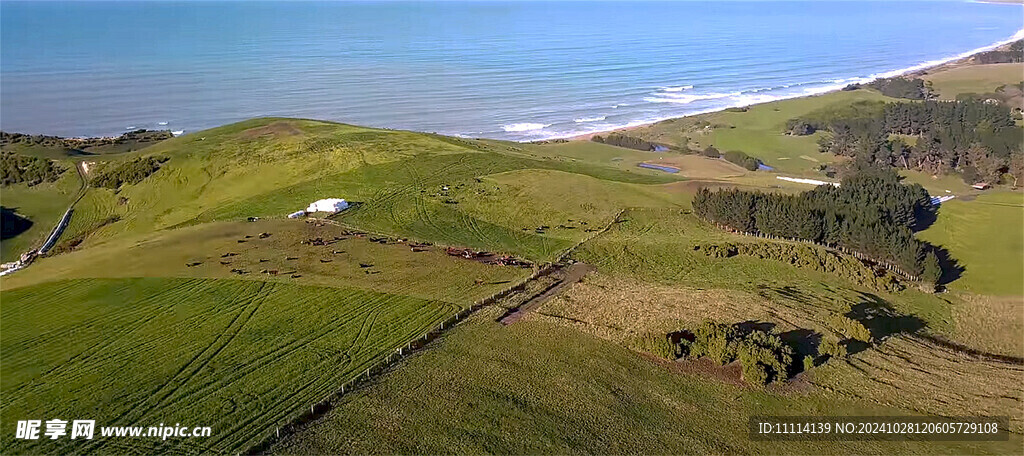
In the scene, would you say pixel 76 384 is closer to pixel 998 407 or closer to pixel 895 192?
pixel 998 407

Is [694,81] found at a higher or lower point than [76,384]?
higher

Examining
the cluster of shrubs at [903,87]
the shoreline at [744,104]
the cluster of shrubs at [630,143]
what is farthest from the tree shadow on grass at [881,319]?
the cluster of shrubs at [903,87]

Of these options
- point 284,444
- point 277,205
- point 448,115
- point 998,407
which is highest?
point 448,115

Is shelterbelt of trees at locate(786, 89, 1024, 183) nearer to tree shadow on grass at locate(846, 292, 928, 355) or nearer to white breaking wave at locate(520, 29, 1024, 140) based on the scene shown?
white breaking wave at locate(520, 29, 1024, 140)

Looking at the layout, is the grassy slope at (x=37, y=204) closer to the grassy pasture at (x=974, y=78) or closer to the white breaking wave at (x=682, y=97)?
the white breaking wave at (x=682, y=97)

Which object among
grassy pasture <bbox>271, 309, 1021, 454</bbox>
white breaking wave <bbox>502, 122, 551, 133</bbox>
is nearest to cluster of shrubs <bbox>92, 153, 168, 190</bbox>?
grassy pasture <bbox>271, 309, 1021, 454</bbox>

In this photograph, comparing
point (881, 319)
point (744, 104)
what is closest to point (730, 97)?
point (744, 104)

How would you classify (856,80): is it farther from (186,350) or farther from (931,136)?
(186,350)

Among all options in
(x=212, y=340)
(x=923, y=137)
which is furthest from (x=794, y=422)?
(x=923, y=137)
